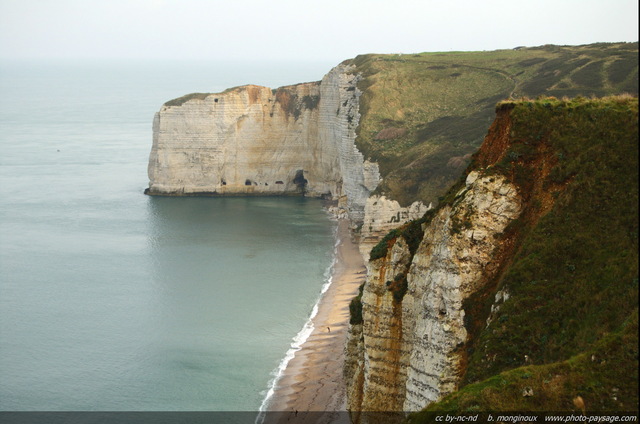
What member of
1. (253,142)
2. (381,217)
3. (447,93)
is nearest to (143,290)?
(381,217)

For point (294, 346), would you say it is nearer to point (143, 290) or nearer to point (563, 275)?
point (143, 290)

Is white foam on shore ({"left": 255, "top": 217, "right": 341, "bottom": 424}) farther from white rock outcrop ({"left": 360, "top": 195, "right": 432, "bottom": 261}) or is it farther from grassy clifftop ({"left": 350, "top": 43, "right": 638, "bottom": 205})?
grassy clifftop ({"left": 350, "top": 43, "right": 638, "bottom": 205})

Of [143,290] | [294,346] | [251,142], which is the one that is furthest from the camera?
[251,142]

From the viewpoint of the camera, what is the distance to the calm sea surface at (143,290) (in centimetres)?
4600

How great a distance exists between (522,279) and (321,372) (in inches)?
990

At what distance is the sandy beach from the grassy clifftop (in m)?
13.7

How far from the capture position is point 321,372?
47.4m

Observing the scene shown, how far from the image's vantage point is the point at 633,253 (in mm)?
21969

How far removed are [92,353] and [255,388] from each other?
10.7 meters

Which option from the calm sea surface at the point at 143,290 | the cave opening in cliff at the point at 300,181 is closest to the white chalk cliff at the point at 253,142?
the cave opening in cliff at the point at 300,181

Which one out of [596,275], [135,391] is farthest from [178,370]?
[596,275]

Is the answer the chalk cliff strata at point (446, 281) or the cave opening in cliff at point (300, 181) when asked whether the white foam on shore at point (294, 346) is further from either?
the cave opening in cliff at point (300, 181)

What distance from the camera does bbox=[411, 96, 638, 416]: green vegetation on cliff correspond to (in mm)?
20094

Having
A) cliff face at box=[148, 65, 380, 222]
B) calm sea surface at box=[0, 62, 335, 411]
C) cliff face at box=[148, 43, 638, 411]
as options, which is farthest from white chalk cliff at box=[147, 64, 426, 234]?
cliff face at box=[148, 43, 638, 411]
